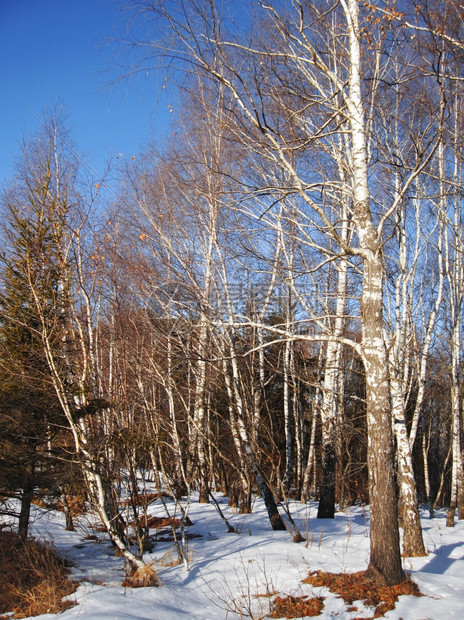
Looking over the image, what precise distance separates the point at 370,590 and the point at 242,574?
73.3 inches

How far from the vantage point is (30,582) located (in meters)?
5.29

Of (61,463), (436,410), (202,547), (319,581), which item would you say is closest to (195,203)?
(61,463)

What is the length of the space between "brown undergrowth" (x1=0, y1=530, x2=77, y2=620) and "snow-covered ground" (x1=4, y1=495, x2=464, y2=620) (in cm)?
22

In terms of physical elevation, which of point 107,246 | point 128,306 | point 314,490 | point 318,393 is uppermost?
point 107,246

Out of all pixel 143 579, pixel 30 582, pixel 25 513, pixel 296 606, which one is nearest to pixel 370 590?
pixel 296 606

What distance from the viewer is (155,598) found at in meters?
4.89

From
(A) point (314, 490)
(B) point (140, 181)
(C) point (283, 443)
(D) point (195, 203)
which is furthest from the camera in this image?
(C) point (283, 443)

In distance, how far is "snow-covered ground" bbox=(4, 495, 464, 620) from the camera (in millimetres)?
4227

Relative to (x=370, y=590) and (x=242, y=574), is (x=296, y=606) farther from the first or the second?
(x=242, y=574)

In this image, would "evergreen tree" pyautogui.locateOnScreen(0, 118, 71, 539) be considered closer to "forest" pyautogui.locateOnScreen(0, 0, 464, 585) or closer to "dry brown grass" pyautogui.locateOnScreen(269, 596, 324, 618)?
"forest" pyautogui.locateOnScreen(0, 0, 464, 585)

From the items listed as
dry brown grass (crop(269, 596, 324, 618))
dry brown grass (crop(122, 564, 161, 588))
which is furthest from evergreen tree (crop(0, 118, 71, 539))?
dry brown grass (crop(269, 596, 324, 618))

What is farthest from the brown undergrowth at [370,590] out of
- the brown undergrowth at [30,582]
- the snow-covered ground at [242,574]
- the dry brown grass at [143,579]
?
the brown undergrowth at [30,582]

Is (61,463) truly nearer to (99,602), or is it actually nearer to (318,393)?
(99,602)

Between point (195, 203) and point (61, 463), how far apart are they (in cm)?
537
